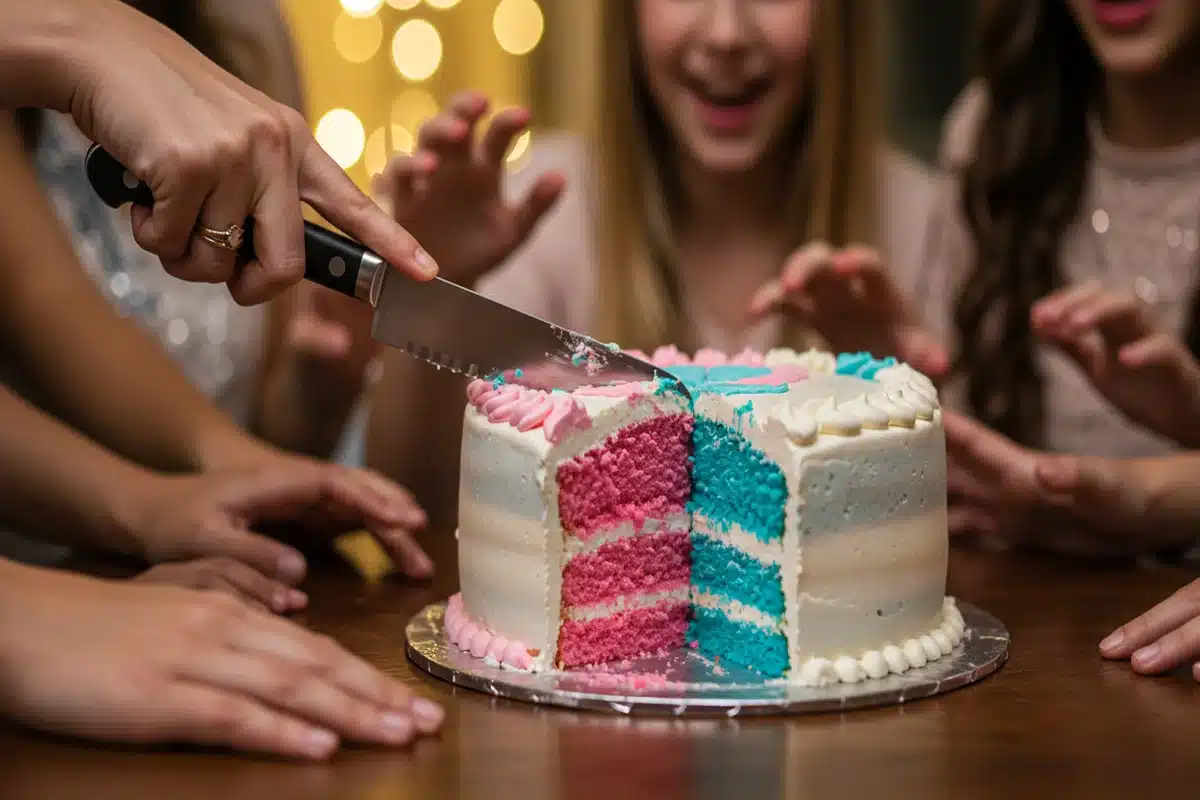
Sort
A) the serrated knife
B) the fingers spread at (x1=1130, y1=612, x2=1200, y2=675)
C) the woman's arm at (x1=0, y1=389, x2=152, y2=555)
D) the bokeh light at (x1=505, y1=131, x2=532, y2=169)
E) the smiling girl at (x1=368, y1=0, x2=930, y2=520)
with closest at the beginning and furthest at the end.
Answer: the fingers spread at (x1=1130, y1=612, x2=1200, y2=675) → the serrated knife → the woman's arm at (x1=0, y1=389, x2=152, y2=555) → the smiling girl at (x1=368, y1=0, x2=930, y2=520) → the bokeh light at (x1=505, y1=131, x2=532, y2=169)

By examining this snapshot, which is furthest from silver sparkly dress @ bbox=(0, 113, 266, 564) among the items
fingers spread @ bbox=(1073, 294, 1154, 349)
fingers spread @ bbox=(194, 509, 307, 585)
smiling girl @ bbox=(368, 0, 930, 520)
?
fingers spread @ bbox=(1073, 294, 1154, 349)

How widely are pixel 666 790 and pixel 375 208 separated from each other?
0.96 meters

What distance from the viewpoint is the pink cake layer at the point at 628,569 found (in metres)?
2.25

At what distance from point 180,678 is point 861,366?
1.38 meters

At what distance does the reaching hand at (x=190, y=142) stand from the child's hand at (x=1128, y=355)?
139 cm

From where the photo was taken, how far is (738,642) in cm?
226

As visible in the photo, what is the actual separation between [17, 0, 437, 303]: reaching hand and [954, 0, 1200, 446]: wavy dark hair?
202 centimetres

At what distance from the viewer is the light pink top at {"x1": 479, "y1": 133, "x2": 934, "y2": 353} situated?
13.0ft

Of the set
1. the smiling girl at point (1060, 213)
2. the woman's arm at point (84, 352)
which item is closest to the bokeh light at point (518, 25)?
the smiling girl at point (1060, 213)

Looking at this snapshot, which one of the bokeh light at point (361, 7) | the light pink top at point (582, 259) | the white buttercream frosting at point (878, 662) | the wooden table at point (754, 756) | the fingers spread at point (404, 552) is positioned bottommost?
the wooden table at point (754, 756)

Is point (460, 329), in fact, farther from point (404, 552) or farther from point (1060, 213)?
point (1060, 213)

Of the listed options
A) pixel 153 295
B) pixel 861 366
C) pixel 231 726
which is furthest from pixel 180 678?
pixel 153 295

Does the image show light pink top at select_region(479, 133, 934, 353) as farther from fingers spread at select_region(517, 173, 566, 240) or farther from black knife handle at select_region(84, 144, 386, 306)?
black knife handle at select_region(84, 144, 386, 306)

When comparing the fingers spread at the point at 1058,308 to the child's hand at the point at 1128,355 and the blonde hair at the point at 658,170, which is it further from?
the blonde hair at the point at 658,170
